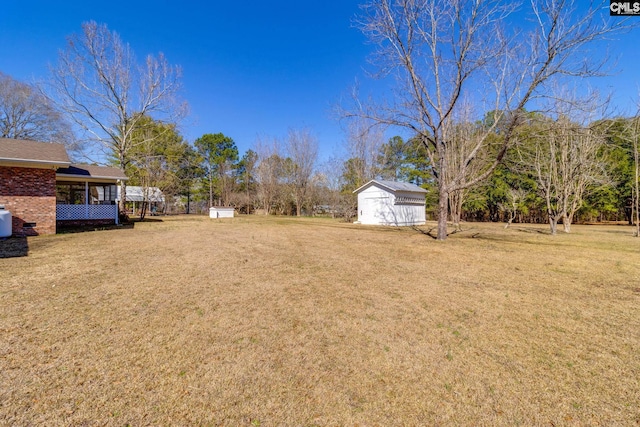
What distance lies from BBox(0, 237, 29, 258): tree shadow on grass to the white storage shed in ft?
58.5

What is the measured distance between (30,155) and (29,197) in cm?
154

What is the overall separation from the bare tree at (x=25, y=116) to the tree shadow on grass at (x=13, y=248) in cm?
1654

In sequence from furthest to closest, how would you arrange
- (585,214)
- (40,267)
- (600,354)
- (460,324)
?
(585,214) → (40,267) → (460,324) → (600,354)

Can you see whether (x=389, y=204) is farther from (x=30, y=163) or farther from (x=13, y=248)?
(x=30, y=163)

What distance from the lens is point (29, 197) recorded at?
10031 millimetres

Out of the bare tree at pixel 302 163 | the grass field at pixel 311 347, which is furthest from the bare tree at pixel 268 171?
the grass field at pixel 311 347

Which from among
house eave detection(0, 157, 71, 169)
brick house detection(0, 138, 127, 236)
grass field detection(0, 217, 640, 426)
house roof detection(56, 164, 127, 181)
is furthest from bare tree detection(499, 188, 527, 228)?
brick house detection(0, 138, 127, 236)

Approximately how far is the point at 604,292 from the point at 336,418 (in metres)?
5.49

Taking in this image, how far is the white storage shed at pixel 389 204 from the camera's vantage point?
19672 millimetres

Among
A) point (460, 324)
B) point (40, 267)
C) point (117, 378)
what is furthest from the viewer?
point (40, 267)

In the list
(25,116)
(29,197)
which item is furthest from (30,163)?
(25,116)

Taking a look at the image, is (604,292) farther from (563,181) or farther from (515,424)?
(563,181)

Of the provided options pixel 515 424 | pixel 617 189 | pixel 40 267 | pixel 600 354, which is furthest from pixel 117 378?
pixel 617 189

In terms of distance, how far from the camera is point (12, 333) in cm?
283
